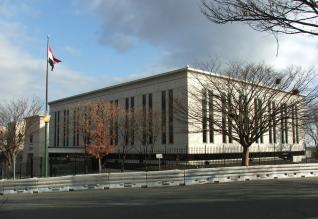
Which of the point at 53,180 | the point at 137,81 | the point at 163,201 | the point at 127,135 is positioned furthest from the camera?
the point at 137,81

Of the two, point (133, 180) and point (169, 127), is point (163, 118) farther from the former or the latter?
point (133, 180)

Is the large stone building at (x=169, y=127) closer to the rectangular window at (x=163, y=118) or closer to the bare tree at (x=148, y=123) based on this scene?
the rectangular window at (x=163, y=118)

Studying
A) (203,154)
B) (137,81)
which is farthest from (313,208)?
Answer: (137,81)

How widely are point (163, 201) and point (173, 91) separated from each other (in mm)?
40895

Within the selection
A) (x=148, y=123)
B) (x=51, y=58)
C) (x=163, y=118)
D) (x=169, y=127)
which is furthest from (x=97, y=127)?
(x=51, y=58)

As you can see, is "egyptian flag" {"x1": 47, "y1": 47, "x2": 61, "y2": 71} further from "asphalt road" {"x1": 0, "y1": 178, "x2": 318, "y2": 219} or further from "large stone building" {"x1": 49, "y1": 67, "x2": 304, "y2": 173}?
"large stone building" {"x1": 49, "y1": 67, "x2": 304, "y2": 173}

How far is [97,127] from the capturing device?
4316cm

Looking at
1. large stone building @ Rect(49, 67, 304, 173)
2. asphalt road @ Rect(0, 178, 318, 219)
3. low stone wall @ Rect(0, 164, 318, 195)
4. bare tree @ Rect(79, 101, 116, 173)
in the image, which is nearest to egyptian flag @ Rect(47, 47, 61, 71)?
low stone wall @ Rect(0, 164, 318, 195)

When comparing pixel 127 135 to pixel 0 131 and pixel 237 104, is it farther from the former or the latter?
pixel 237 104

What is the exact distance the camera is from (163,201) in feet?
49.0

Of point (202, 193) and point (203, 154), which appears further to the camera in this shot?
point (203, 154)

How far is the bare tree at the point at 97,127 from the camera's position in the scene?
41722mm

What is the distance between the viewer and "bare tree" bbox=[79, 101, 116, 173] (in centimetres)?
4172

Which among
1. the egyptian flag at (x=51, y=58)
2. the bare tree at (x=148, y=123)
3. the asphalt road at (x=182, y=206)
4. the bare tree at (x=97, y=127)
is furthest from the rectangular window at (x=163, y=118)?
the asphalt road at (x=182, y=206)
